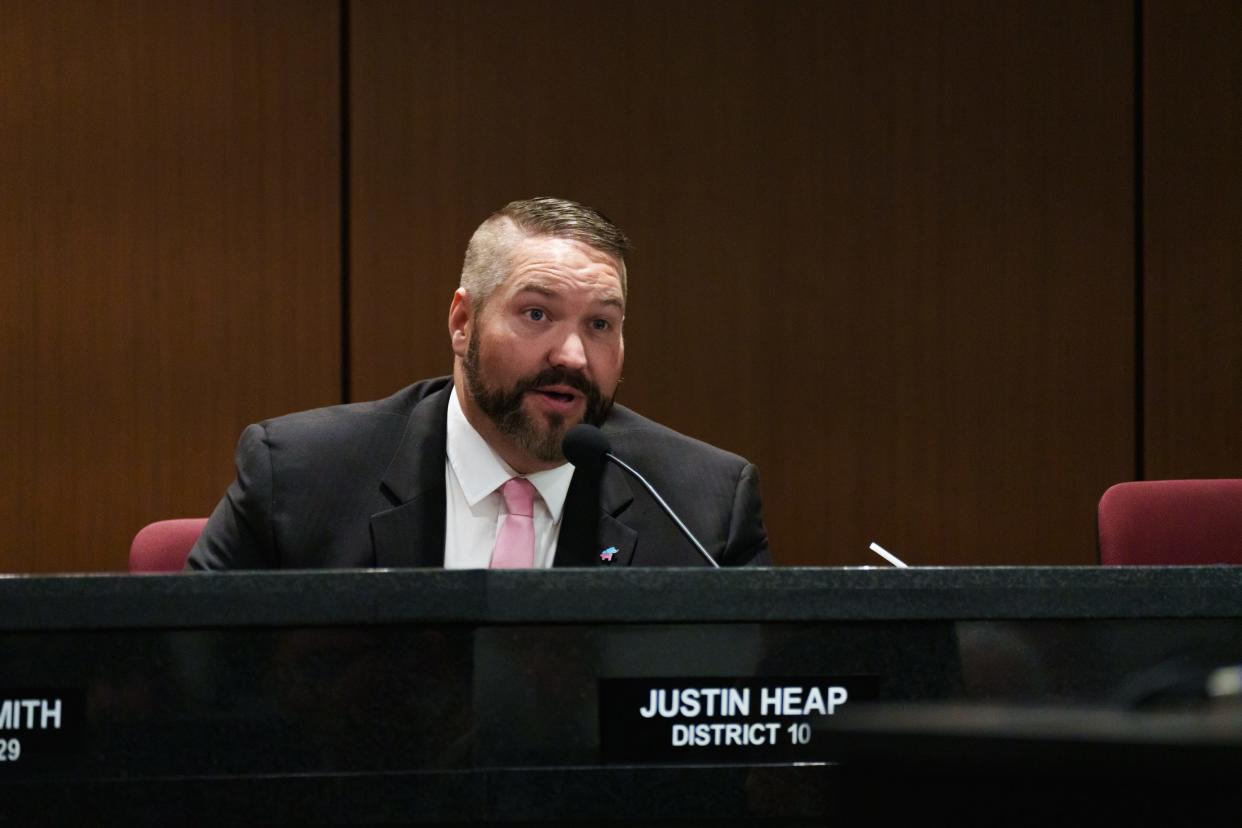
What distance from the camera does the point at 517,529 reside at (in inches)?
84.9

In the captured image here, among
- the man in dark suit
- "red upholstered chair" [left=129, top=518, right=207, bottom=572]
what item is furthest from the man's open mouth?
"red upholstered chair" [left=129, top=518, right=207, bottom=572]

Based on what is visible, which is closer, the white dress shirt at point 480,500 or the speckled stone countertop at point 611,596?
the speckled stone countertop at point 611,596

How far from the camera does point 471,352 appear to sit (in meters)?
2.32

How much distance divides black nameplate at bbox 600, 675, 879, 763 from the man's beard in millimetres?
1019

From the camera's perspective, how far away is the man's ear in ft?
7.79

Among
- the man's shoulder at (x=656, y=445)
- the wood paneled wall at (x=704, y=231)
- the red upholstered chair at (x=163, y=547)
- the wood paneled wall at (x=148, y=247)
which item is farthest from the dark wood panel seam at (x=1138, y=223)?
the red upholstered chair at (x=163, y=547)

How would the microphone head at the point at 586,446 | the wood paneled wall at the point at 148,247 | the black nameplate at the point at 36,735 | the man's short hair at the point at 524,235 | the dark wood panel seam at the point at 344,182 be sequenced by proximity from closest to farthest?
the black nameplate at the point at 36,735
the microphone head at the point at 586,446
the man's short hair at the point at 524,235
the wood paneled wall at the point at 148,247
the dark wood panel seam at the point at 344,182

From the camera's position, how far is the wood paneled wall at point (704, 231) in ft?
11.1

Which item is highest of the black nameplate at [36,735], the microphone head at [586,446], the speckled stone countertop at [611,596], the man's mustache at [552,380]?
the man's mustache at [552,380]

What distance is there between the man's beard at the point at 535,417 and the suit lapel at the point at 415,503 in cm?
9

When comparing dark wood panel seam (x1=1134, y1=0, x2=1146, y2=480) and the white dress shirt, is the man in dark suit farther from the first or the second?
dark wood panel seam (x1=1134, y1=0, x2=1146, y2=480)

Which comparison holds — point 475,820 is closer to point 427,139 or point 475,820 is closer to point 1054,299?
point 427,139

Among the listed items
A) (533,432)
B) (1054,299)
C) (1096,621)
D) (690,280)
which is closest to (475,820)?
(1096,621)

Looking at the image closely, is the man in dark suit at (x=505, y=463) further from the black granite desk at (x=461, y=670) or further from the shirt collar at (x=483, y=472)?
the black granite desk at (x=461, y=670)
